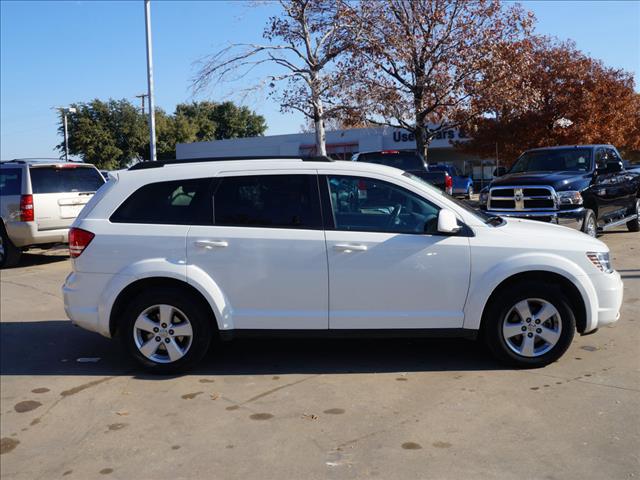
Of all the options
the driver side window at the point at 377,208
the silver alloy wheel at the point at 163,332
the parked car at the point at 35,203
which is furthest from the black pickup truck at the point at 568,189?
the parked car at the point at 35,203

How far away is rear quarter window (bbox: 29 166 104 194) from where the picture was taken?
11.2 m

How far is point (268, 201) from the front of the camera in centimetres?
527

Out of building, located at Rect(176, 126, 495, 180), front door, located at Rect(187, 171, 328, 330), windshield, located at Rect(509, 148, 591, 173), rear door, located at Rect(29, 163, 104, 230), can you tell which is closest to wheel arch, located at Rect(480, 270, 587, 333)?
front door, located at Rect(187, 171, 328, 330)

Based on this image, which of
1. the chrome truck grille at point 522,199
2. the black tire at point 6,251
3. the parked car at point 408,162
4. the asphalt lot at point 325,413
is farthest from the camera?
the parked car at point 408,162

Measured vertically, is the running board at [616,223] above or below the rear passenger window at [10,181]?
below

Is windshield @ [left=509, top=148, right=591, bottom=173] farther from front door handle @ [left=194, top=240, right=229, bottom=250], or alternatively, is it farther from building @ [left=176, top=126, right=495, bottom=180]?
building @ [left=176, top=126, right=495, bottom=180]

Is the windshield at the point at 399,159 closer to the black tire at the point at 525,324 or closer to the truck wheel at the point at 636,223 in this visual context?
the truck wheel at the point at 636,223

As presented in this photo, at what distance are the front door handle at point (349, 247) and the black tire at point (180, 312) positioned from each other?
124 centimetres

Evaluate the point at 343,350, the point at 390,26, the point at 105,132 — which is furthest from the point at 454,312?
the point at 105,132

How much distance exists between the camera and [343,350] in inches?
233

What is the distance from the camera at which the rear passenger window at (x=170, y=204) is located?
208 inches

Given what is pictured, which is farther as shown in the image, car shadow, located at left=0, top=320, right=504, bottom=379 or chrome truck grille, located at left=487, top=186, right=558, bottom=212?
chrome truck grille, located at left=487, top=186, right=558, bottom=212

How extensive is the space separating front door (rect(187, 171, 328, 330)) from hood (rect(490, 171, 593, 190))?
6589 mm

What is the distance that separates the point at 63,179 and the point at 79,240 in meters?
6.89
